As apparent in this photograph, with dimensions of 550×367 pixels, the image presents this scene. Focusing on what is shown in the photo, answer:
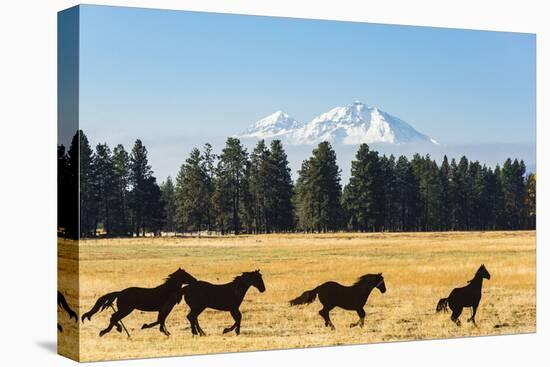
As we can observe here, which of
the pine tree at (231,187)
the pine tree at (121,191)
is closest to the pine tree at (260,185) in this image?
the pine tree at (231,187)

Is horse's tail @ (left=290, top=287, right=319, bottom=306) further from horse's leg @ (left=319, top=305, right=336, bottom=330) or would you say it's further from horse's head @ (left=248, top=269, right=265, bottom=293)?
horse's head @ (left=248, top=269, right=265, bottom=293)

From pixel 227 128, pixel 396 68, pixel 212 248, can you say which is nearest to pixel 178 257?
pixel 212 248

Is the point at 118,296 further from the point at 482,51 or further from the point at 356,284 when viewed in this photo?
the point at 482,51

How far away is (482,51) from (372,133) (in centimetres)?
285

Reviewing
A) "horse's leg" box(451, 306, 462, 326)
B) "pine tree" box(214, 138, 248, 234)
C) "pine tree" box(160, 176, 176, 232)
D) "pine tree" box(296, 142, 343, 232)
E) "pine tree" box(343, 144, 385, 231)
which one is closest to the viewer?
"pine tree" box(160, 176, 176, 232)

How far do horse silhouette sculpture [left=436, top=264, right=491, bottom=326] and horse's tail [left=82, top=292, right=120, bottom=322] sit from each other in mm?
6130

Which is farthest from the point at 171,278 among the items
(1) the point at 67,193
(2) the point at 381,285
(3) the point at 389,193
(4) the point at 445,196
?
(4) the point at 445,196

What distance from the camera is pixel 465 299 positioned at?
75.6 ft

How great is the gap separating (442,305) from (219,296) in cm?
435

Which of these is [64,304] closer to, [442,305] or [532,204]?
[442,305]

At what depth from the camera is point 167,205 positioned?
2109 centimetres

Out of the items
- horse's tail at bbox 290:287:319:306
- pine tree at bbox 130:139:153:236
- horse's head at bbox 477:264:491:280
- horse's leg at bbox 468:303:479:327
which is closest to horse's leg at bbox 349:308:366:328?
horse's tail at bbox 290:287:319:306

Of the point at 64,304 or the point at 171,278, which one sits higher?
the point at 171,278

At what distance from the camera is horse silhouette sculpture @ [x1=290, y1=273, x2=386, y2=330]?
2167 cm
